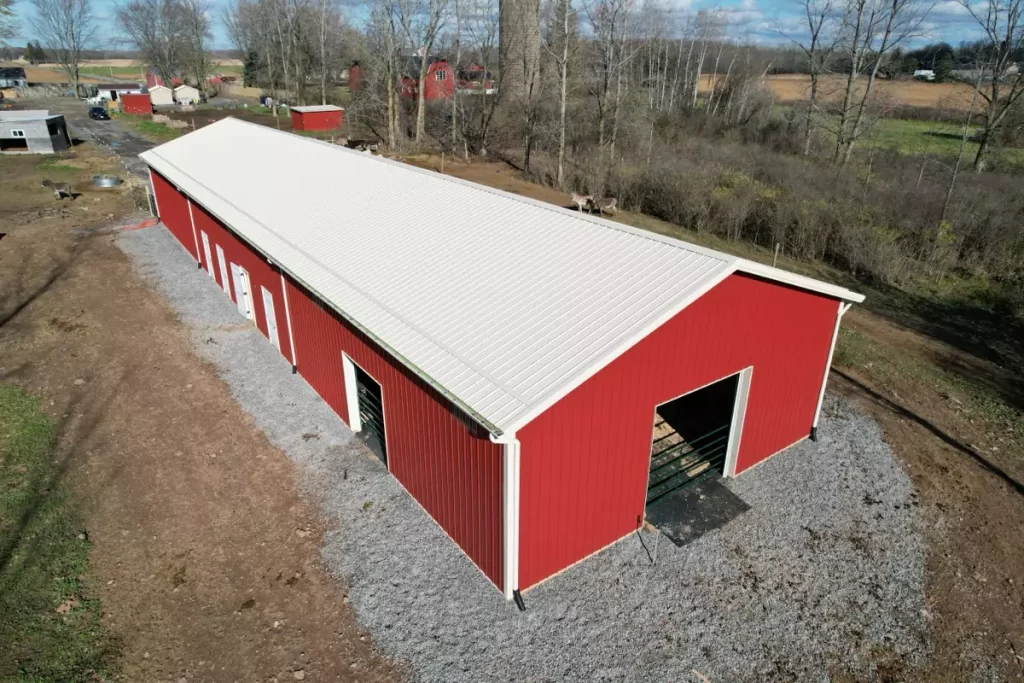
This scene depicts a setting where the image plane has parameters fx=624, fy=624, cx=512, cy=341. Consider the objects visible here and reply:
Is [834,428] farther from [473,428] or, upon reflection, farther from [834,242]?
[834,242]

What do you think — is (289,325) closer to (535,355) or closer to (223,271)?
(223,271)

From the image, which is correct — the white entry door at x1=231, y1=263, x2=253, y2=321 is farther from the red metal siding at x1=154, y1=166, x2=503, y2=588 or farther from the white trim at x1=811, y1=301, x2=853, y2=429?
the white trim at x1=811, y1=301, x2=853, y2=429

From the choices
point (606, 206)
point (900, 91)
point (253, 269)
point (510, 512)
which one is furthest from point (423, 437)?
point (900, 91)

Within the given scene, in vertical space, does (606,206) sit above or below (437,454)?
below

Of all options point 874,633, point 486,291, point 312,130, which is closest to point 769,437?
point 874,633

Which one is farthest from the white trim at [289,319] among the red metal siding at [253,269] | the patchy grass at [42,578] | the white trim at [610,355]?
the white trim at [610,355]

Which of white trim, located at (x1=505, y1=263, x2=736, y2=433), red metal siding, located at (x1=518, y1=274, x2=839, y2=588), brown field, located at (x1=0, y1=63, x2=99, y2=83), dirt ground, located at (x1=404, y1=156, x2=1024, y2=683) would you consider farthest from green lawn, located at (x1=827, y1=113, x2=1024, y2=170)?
brown field, located at (x1=0, y1=63, x2=99, y2=83)
